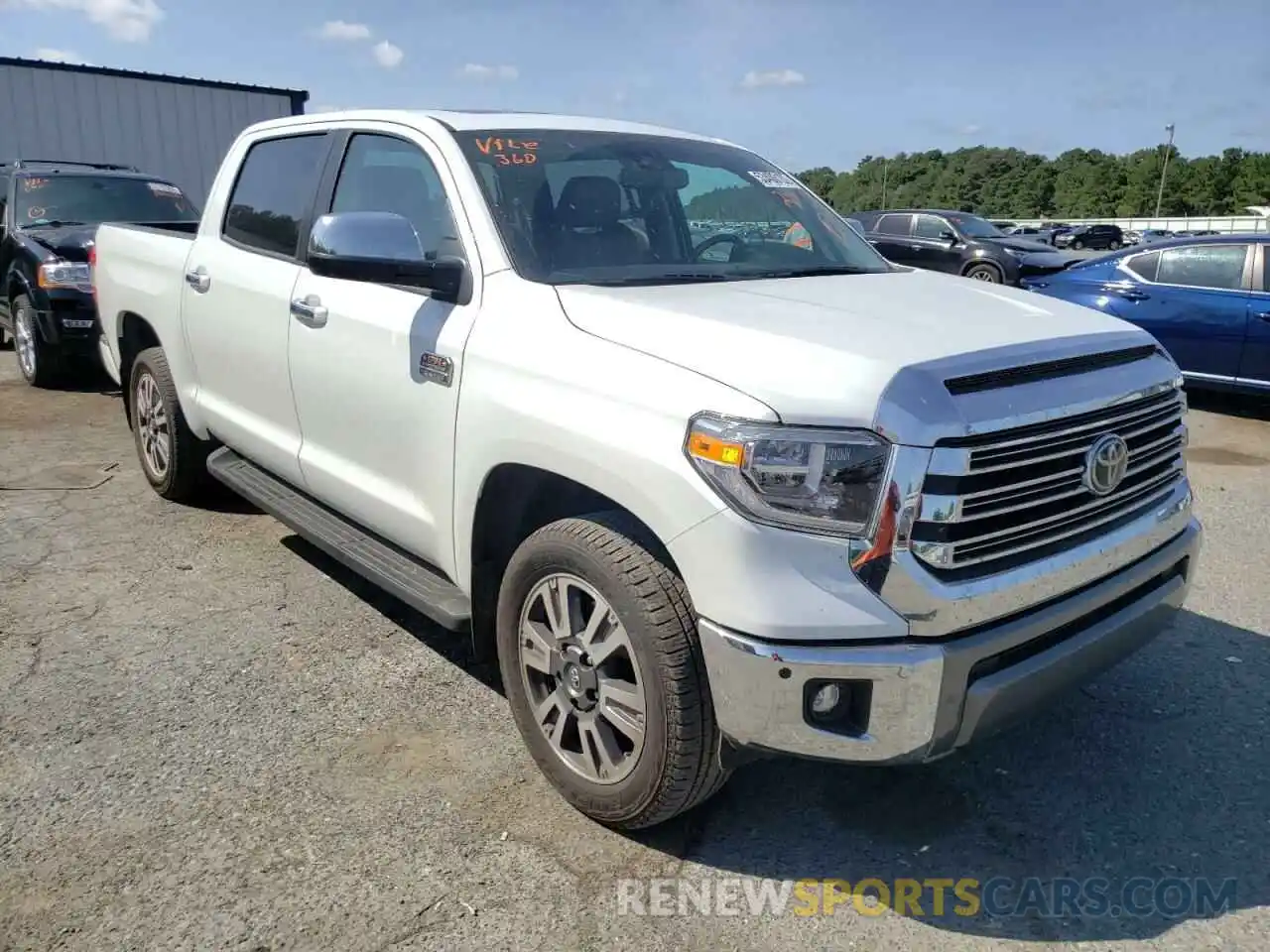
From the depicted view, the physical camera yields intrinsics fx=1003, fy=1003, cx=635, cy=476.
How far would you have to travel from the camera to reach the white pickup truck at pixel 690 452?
218 cm

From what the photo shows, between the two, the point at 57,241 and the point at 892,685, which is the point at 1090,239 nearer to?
the point at 57,241

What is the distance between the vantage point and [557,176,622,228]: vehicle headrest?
3.22m

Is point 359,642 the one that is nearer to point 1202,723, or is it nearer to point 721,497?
point 721,497

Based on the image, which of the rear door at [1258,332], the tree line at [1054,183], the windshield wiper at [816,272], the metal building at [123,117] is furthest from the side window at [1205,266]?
the tree line at [1054,183]

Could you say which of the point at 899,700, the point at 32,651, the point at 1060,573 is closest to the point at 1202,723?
the point at 1060,573

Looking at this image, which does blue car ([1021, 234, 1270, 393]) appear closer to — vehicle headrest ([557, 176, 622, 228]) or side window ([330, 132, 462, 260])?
vehicle headrest ([557, 176, 622, 228])

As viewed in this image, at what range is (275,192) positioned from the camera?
4.18 meters

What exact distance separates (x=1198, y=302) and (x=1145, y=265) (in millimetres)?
711

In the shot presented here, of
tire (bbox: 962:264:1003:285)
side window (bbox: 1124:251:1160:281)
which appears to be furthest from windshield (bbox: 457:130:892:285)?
tire (bbox: 962:264:1003:285)

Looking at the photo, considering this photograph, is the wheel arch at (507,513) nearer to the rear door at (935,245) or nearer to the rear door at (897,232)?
the rear door at (935,245)

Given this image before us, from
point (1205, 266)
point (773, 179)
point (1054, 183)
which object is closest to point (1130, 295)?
point (1205, 266)

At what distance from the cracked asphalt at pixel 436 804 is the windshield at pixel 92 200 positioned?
20.0 ft

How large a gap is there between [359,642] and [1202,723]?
301 cm

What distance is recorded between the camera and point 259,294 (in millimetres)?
3961
